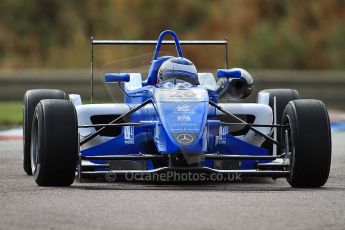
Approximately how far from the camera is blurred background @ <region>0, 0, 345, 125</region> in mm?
32531

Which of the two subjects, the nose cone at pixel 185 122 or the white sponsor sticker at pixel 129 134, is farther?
the white sponsor sticker at pixel 129 134

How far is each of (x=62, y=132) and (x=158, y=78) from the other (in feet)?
5.47

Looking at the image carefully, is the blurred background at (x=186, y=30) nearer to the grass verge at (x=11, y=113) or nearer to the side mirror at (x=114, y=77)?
the grass verge at (x=11, y=113)

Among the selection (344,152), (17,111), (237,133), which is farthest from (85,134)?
(17,111)

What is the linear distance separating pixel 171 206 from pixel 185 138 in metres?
1.39

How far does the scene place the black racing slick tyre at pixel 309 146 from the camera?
11.3 m

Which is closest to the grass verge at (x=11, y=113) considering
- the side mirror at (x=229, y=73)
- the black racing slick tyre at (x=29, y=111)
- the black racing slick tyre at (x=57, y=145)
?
the black racing slick tyre at (x=29, y=111)

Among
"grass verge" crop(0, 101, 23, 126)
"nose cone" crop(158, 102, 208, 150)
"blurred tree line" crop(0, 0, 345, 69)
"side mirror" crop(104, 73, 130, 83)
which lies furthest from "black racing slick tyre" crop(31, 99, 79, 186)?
"blurred tree line" crop(0, 0, 345, 69)

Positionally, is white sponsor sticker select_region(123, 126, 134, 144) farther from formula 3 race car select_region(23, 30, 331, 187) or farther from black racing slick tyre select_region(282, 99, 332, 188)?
black racing slick tyre select_region(282, 99, 332, 188)

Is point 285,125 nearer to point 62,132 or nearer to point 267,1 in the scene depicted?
point 62,132

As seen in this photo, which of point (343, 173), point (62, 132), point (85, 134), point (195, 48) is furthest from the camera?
point (195, 48)

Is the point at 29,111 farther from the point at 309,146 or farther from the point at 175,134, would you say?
the point at 309,146

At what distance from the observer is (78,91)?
27.6 metres

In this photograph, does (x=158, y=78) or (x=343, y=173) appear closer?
(x=158, y=78)
